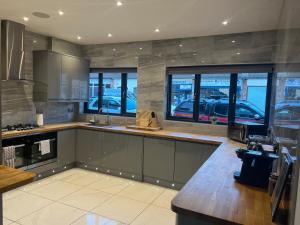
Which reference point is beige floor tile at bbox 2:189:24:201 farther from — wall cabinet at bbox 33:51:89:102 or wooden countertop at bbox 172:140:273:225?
wooden countertop at bbox 172:140:273:225

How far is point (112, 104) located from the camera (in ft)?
16.3

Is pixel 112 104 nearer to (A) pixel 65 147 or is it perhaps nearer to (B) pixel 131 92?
(B) pixel 131 92

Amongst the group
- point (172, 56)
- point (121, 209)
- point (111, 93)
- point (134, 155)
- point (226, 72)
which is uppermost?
point (172, 56)

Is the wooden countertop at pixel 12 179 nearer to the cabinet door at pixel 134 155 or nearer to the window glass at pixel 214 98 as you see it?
the cabinet door at pixel 134 155

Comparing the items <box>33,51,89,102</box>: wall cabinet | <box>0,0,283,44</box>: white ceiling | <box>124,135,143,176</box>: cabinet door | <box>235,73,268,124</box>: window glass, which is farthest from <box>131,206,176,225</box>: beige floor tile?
<box>33,51,89,102</box>: wall cabinet

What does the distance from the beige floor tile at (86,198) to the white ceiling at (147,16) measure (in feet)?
8.37

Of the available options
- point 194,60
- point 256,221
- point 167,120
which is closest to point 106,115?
point 167,120

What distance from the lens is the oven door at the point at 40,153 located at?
3650mm

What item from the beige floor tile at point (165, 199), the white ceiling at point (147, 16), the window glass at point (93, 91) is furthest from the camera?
the window glass at point (93, 91)

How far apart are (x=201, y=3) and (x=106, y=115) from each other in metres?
3.07

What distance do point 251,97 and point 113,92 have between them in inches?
109

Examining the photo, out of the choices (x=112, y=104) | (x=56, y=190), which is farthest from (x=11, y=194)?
(x=112, y=104)

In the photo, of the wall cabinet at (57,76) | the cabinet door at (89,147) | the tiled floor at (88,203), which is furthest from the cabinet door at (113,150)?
the wall cabinet at (57,76)

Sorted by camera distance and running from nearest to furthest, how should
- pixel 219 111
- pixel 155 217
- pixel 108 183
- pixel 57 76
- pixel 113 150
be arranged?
pixel 155 217 → pixel 108 183 → pixel 219 111 → pixel 113 150 → pixel 57 76
